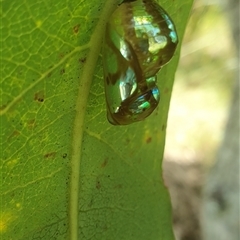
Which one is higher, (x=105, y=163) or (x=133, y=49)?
(x=133, y=49)

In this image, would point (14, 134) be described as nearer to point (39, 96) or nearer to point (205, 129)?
point (39, 96)

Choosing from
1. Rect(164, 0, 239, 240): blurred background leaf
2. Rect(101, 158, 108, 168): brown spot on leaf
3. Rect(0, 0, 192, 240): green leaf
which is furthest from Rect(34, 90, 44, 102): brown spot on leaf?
Rect(164, 0, 239, 240): blurred background leaf

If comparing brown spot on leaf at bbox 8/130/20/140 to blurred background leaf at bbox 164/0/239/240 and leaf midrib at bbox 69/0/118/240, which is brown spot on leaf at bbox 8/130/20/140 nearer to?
leaf midrib at bbox 69/0/118/240

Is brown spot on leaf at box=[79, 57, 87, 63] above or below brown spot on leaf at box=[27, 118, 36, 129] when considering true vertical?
above

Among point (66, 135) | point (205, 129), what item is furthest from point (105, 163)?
point (205, 129)

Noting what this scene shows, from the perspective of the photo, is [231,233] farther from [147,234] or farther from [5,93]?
[5,93]

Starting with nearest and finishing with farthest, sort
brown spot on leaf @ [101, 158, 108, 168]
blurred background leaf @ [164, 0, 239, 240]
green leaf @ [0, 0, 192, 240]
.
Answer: green leaf @ [0, 0, 192, 240] < brown spot on leaf @ [101, 158, 108, 168] < blurred background leaf @ [164, 0, 239, 240]

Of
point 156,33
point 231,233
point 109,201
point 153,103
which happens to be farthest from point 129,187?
point 231,233

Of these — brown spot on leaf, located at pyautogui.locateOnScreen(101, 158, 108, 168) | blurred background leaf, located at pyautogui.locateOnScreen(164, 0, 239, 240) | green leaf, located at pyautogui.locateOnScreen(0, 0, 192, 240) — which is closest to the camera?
green leaf, located at pyautogui.locateOnScreen(0, 0, 192, 240)
